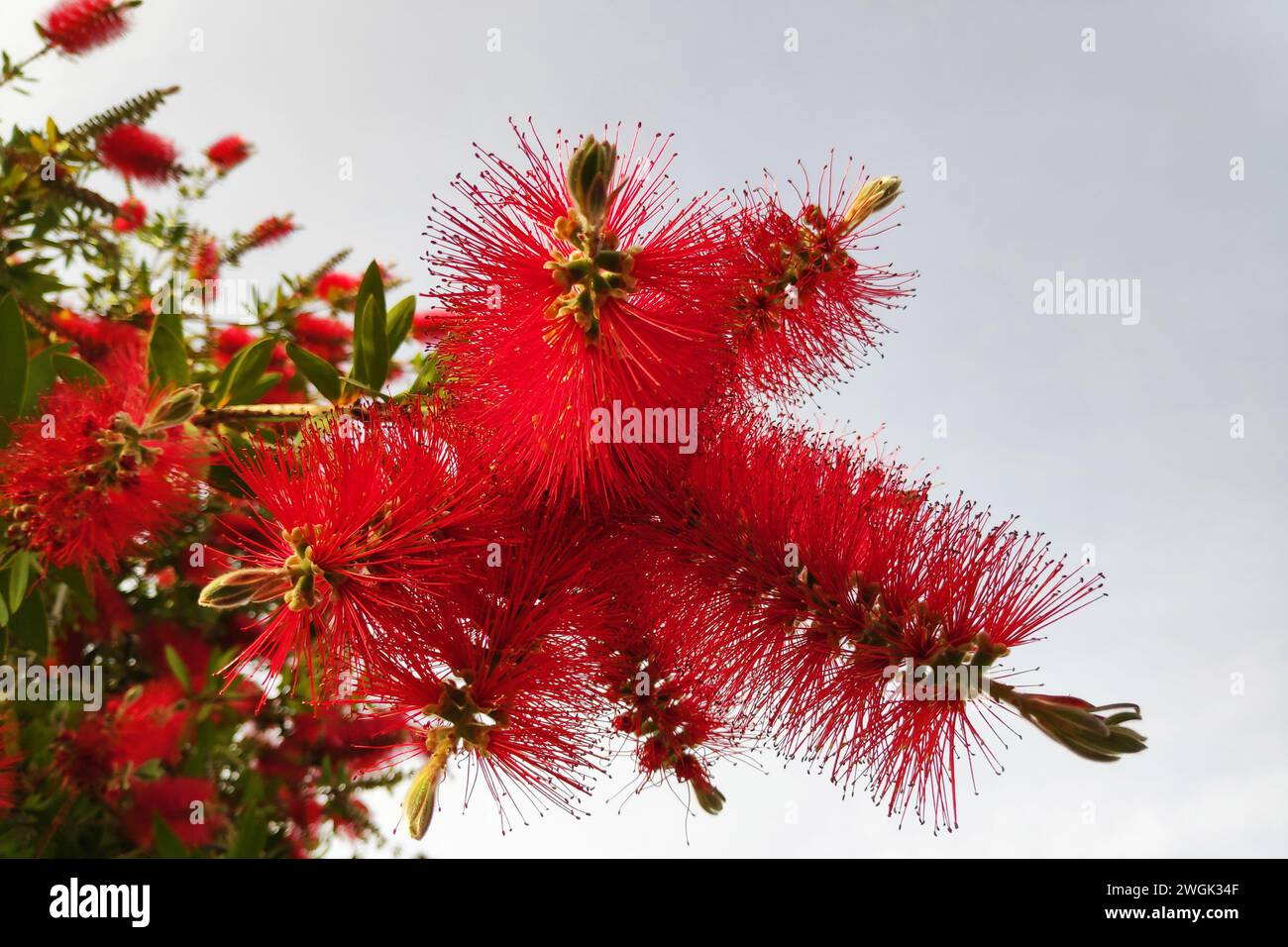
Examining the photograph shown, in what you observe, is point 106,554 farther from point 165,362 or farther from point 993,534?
point 993,534

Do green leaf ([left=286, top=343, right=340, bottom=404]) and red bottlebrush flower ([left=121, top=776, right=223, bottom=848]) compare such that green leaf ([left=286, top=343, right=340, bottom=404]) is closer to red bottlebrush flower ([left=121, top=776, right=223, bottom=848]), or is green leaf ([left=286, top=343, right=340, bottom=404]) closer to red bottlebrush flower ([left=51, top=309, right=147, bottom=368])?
red bottlebrush flower ([left=51, top=309, right=147, bottom=368])

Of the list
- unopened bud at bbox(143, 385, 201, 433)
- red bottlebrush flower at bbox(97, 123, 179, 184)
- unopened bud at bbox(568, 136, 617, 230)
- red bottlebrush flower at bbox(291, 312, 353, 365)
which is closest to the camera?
unopened bud at bbox(568, 136, 617, 230)

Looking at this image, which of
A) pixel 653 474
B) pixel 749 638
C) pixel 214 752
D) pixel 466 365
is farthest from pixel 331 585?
pixel 214 752

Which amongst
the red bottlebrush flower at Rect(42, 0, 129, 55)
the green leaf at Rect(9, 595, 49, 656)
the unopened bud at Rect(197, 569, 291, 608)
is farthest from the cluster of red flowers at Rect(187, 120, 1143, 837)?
the red bottlebrush flower at Rect(42, 0, 129, 55)

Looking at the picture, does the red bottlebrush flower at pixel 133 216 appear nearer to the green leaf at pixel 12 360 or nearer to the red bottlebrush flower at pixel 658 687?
the green leaf at pixel 12 360

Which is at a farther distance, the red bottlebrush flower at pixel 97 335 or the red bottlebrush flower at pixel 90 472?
the red bottlebrush flower at pixel 97 335

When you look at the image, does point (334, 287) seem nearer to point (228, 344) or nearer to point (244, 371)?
point (228, 344)

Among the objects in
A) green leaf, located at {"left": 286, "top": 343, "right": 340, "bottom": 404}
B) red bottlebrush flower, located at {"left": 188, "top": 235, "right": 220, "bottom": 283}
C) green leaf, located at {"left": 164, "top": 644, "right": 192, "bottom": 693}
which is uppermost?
red bottlebrush flower, located at {"left": 188, "top": 235, "right": 220, "bottom": 283}

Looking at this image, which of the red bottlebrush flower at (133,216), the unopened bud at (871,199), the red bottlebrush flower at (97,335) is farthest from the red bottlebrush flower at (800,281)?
the red bottlebrush flower at (133,216)
